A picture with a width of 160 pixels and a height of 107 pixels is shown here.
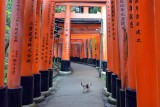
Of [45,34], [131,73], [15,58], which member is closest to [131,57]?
[131,73]

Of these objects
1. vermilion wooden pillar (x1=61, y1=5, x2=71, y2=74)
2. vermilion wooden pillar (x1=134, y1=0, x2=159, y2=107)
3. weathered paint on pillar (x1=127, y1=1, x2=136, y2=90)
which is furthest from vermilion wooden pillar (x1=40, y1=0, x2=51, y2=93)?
vermilion wooden pillar (x1=61, y1=5, x2=71, y2=74)

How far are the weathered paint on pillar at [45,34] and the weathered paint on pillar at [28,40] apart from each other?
11.0ft

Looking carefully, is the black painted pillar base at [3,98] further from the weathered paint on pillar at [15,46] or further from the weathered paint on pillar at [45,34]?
the weathered paint on pillar at [45,34]

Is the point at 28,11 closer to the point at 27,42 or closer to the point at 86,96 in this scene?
the point at 27,42

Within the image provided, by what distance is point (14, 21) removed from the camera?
6.92 meters

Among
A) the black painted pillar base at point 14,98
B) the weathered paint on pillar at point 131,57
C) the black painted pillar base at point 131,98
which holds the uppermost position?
the weathered paint on pillar at point 131,57

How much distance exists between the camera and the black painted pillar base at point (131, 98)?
4.80 metres

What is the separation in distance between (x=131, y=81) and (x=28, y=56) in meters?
3.84

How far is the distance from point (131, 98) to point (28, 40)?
13.5ft

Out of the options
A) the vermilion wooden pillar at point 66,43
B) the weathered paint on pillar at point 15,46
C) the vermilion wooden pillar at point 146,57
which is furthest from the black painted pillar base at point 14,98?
the vermilion wooden pillar at point 66,43

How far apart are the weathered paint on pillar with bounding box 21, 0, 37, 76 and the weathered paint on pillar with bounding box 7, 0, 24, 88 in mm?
800

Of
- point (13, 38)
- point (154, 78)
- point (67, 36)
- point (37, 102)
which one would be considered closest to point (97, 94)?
point (37, 102)

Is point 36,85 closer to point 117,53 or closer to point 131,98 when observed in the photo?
point 117,53

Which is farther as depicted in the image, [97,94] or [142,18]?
[97,94]
